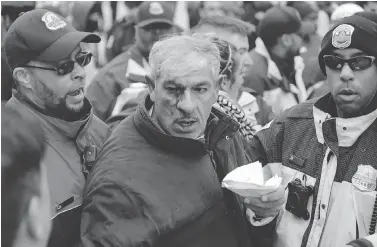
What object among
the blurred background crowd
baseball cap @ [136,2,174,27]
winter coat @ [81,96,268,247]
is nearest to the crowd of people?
winter coat @ [81,96,268,247]

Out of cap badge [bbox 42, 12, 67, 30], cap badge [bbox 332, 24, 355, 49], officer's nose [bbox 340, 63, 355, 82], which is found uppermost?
cap badge [bbox 332, 24, 355, 49]

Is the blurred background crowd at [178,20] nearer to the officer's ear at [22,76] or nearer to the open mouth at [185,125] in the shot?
the officer's ear at [22,76]

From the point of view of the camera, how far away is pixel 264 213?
340 cm

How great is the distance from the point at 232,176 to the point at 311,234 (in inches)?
32.8

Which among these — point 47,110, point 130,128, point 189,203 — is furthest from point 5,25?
point 189,203

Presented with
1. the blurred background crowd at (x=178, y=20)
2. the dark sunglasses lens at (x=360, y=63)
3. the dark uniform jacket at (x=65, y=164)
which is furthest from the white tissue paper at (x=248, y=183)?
the blurred background crowd at (x=178, y=20)

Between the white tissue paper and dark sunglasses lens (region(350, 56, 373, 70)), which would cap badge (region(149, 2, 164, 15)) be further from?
the white tissue paper

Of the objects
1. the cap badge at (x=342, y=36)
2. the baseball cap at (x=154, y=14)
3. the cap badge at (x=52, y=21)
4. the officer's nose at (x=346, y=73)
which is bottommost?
the baseball cap at (x=154, y=14)

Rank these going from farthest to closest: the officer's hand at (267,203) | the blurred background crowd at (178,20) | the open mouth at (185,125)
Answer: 1. the blurred background crowd at (178,20)
2. the open mouth at (185,125)
3. the officer's hand at (267,203)

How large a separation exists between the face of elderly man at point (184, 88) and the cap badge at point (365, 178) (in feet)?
3.08

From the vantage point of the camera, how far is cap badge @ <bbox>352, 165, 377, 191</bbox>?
3.61 metres

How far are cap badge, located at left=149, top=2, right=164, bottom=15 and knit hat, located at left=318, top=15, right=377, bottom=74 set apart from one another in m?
3.92

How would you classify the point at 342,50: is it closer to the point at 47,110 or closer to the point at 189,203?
the point at 189,203

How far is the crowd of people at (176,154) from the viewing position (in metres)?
3.27
